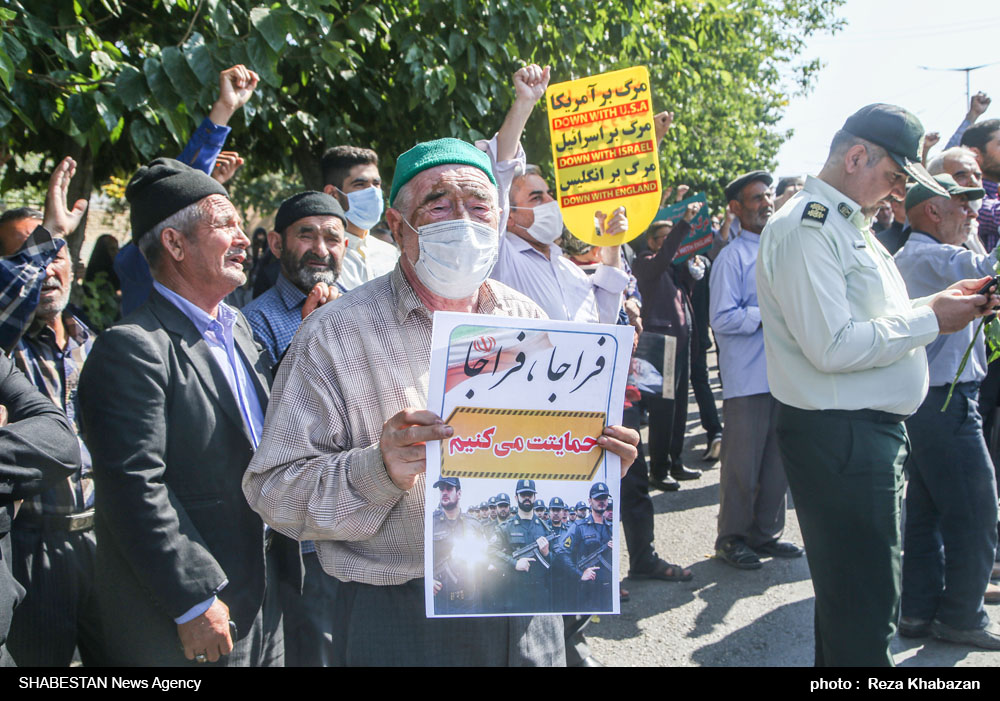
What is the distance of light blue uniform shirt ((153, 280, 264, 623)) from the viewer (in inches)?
106

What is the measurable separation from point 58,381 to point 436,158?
208cm

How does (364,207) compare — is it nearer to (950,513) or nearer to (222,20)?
(222,20)

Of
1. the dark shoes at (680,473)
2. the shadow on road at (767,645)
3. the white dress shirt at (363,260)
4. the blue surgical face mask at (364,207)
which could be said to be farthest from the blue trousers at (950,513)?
the dark shoes at (680,473)

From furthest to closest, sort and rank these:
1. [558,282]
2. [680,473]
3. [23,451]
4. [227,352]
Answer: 1. [680,473]
2. [558,282]
3. [227,352]
4. [23,451]

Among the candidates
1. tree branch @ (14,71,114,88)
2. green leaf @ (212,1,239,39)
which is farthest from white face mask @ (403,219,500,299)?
tree branch @ (14,71,114,88)

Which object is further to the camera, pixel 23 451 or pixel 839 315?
pixel 839 315

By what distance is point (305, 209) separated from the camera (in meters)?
3.78

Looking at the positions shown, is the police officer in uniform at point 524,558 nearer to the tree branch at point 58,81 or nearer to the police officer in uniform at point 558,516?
the police officer in uniform at point 558,516

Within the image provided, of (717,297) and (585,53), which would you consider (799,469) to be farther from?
(585,53)

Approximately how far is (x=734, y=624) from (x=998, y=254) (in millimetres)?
2242

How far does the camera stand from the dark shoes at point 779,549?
5531 mm

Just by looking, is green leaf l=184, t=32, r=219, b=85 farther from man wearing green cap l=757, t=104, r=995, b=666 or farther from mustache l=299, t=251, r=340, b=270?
man wearing green cap l=757, t=104, r=995, b=666

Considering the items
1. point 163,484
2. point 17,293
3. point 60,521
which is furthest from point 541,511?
point 60,521

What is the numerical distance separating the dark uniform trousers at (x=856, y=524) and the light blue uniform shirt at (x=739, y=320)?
2528mm
